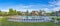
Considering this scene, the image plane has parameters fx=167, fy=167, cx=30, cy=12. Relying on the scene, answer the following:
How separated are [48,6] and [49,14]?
12 centimetres

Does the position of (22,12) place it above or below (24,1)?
below

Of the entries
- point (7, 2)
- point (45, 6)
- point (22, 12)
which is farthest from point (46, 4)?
point (7, 2)

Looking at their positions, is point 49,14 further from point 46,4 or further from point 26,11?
point 26,11

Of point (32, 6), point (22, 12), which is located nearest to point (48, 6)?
point (32, 6)

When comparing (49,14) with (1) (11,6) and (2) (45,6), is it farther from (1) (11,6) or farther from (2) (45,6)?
(1) (11,6)

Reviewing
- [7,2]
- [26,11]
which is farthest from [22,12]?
[7,2]

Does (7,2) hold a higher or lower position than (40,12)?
higher

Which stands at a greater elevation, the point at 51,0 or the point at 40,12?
the point at 51,0

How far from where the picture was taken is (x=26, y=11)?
2422 mm

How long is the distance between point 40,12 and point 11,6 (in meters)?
0.43

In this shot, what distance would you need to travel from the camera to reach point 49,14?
2.42 meters

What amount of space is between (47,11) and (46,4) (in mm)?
103

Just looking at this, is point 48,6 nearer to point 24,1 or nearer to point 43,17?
point 43,17

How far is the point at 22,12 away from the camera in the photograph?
242 cm
